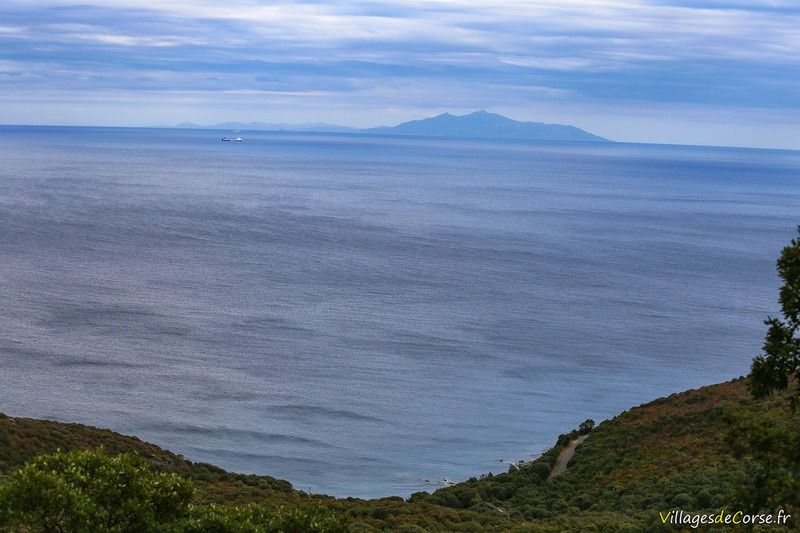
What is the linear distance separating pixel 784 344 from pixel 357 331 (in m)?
59.0

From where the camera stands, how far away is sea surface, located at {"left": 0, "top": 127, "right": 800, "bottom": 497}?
165 feet

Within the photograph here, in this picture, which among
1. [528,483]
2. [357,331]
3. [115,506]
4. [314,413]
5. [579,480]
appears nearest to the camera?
[115,506]

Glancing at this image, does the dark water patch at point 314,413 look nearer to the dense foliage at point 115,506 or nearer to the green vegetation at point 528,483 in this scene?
the green vegetation at point 528,483

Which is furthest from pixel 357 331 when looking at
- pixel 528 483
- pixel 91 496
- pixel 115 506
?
pixel 91 496

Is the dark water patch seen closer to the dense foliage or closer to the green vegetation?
the green vegetation

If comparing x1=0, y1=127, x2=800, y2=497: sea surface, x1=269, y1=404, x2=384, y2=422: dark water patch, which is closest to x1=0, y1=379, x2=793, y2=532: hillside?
x1=0, y1=127, x2=800, y2=497: sea surface

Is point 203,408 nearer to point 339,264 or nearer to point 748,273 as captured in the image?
point 339,264

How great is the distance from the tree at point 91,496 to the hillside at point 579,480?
906 cm

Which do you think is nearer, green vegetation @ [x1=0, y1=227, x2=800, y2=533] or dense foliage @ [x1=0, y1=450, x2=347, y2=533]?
green vegetation @ [x1=0, y1=227, x2=800, y2=533]

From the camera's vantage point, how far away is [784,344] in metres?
12.9

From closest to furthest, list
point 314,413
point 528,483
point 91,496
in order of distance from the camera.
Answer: point 91,496 → point 528,483 → point 314,413

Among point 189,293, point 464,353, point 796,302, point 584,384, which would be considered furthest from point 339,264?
point 796,302

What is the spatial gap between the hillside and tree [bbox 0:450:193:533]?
357 inches

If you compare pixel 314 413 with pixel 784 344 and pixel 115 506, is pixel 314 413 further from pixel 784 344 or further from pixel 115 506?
pixel 784 344
